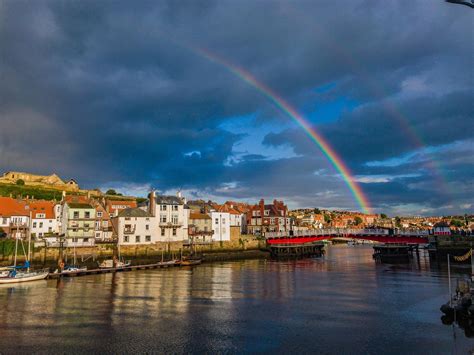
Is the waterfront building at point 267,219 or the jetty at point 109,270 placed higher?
the waterfront building at point 267,219

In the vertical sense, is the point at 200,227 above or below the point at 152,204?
below

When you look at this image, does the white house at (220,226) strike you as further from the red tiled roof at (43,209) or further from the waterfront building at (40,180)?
the waterfront building at (40,180)

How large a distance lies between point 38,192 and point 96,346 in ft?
389

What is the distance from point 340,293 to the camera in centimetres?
4438

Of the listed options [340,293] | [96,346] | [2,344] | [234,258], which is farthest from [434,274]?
[2,344]

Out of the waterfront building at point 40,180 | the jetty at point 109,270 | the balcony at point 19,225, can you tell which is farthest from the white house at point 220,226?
the waterfront building at point 40,180

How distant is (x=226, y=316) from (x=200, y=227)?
65.9 metres

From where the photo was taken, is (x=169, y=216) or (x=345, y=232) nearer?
(x=169, y=216)

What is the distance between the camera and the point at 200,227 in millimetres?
98562

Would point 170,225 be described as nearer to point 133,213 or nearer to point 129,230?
point 133,213

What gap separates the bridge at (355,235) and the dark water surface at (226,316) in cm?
3748

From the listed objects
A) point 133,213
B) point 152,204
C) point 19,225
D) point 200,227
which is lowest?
point 200,227

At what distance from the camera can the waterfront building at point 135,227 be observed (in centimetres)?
8279

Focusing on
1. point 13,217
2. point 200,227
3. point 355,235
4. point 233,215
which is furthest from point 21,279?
point 355,235
